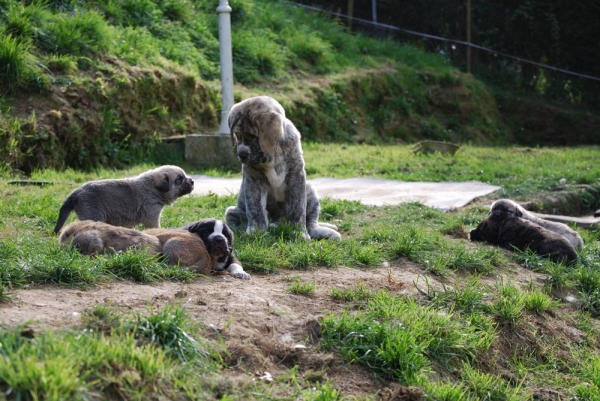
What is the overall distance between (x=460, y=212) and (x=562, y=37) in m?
17.2

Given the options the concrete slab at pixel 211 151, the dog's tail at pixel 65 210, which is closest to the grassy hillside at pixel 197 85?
the concrete slab at pixel 211 151

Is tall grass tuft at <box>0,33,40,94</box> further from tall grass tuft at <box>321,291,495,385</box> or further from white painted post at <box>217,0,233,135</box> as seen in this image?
tall grass tuft at <box>321,291,495,385</box>

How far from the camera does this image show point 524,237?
299 inches

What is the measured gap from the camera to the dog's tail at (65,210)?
6.55 metres

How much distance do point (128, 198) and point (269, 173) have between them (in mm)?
1438

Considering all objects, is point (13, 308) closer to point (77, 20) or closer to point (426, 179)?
point (426, 179)

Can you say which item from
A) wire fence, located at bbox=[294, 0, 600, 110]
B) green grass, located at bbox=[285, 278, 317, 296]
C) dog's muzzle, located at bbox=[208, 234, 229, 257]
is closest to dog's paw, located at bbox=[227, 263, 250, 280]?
dog's muzzle, located at bbox=[208, 234, 229, 257]

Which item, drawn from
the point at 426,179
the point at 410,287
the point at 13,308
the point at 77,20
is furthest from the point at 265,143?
the point at 77,20

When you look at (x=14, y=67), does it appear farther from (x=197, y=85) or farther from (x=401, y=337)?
(x=401, y=337)

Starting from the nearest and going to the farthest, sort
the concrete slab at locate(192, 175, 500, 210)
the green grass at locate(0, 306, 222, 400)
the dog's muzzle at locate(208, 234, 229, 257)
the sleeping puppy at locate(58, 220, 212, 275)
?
the green grass at locate(0, 306, 222, 400), the sleeping puppy at locate(58, 220, 212, 275), the dog's muzzle at locate(208, 234, 229, 257), the concrete slab at locate(192, 175, 500, 210)

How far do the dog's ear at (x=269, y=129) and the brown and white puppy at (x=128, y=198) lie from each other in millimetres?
1217

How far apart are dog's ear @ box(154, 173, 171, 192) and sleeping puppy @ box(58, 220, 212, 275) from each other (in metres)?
1.67

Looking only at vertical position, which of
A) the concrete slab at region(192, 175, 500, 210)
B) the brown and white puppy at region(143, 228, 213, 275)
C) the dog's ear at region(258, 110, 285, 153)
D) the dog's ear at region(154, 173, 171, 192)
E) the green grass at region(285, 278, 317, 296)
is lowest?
the concrete slab at region(192, 175, 500, 210)

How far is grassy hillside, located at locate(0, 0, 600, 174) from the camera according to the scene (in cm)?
1165
